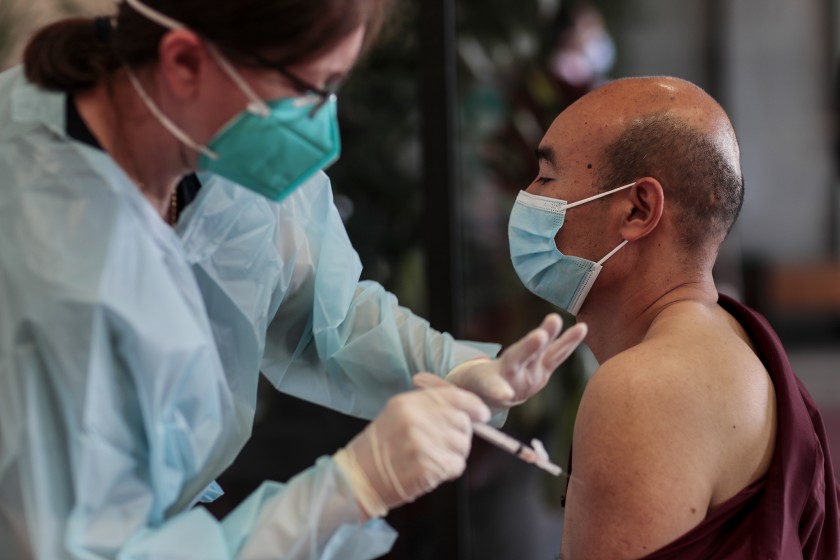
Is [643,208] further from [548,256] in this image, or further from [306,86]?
[306,86]

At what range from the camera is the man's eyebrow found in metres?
1.66

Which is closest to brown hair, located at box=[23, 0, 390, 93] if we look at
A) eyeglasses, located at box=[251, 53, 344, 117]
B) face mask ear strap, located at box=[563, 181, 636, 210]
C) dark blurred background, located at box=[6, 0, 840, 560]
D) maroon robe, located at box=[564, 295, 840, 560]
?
eyeglasses, located at box=[251, 53, 344, 117]

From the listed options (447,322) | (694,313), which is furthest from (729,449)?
(447,322)

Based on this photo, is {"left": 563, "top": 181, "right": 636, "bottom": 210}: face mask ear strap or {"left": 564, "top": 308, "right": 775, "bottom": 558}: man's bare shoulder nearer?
{"left": 564, "top": 308, "right": 775, "bottom": 558}: man's bare shoulder

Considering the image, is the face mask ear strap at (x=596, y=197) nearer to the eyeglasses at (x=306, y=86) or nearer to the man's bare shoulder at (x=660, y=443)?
the man's bare shoulder at (x=660, y=443)

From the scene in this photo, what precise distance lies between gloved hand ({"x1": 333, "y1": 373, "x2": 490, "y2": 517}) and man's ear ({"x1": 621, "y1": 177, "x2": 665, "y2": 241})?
538 mm

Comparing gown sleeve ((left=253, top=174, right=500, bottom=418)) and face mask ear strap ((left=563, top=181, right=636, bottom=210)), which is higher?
face mask ear strap ((left=563, top=181, right=636, bottom=210))

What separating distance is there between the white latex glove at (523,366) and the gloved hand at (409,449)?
0.13 meters

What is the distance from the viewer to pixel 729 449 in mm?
1353

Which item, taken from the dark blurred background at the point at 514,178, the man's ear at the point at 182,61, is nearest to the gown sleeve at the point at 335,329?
the man's ear at the point at 182,61

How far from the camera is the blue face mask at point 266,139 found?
1.22m

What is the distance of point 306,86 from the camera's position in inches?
48.6

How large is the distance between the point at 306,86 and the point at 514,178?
208 centimetres

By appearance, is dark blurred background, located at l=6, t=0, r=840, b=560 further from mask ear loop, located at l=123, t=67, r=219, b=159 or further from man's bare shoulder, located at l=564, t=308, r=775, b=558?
mask ear loop, located at l=123, t=67, r=219, b=159
